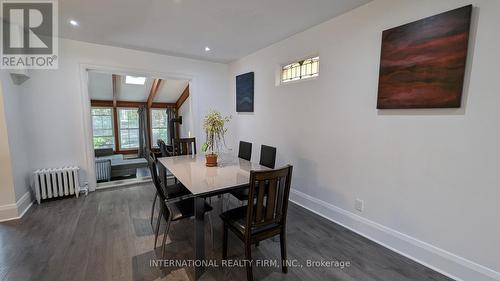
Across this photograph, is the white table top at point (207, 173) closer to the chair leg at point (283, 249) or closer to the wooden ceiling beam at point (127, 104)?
the chair leg at point (283, 249)

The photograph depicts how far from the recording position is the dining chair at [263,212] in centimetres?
156

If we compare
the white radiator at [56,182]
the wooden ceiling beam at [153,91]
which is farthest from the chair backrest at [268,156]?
the wooden ceiling beam at [153,91]

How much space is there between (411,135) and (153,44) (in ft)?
12.8

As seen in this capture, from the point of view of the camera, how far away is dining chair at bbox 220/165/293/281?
1557 mm

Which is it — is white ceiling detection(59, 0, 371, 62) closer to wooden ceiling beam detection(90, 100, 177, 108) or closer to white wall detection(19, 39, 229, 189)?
white wall detection(19, 39, 229, 189)

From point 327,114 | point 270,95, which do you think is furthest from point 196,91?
point 327,114

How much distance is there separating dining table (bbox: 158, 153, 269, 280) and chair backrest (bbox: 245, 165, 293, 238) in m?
0.32

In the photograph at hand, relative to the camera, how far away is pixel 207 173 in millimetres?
2266

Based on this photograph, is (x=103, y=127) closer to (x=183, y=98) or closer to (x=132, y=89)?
(x=132, y=89)

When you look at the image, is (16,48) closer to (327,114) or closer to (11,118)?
(11,118)

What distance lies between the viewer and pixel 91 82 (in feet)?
19.5

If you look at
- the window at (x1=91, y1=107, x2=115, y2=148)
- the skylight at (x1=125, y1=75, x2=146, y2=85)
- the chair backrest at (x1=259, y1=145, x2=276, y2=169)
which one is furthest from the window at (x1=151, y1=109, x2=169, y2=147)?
the chair backrest at (x1=259, y1=145, x2=276, y2=169)

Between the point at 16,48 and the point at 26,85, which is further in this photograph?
the point at 26,85

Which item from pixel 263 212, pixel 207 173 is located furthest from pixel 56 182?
pixel 263 212
